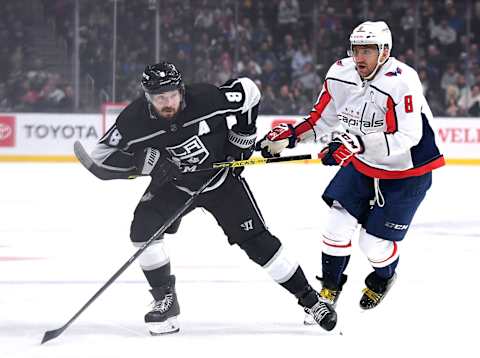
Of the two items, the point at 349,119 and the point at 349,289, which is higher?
the point at 349,119

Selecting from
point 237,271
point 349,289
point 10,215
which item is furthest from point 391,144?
point 10,215

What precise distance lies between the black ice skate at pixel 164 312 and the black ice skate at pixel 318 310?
418 millimetres

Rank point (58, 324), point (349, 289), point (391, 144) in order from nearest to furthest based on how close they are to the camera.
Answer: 1. point (391, 144)
2. point (58, 324)
3. point (349, 289)

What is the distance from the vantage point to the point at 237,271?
4.63 meters

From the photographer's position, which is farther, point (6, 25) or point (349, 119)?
point (6, 25)

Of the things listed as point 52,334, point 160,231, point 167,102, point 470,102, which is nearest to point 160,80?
point 167,102

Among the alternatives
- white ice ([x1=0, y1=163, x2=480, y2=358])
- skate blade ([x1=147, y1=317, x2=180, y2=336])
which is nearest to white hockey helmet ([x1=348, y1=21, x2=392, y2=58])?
white ice ([x1=0, y1=163, x2=480, y2=358])

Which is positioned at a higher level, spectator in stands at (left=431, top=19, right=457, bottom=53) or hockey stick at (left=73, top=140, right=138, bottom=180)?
hockey stick at (left=73, top=140, right=138, bottom=180)

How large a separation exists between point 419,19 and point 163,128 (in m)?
9.62

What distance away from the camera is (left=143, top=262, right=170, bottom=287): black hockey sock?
3.47 metres

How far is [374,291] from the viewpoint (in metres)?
3.72

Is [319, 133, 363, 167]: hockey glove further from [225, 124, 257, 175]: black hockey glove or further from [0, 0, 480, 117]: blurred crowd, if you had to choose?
[0, 0, 480, 117]: blurred crowd

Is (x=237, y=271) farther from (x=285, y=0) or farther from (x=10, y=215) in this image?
(x=285, y=0)

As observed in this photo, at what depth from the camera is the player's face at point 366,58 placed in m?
3.43
